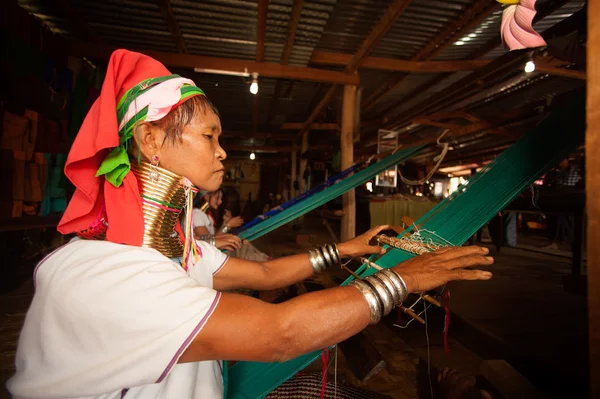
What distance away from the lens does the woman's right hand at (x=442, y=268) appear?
958mm

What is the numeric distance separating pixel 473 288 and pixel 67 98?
19.2 ft

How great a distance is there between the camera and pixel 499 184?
1679 mm

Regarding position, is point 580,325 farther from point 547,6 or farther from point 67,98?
point 67,98

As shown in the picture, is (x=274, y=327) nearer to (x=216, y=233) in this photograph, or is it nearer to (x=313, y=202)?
(x=313, y=202)

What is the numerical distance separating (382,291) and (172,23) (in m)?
3.77

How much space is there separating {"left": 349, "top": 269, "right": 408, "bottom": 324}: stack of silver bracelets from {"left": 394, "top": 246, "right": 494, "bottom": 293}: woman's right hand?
0.04 meters

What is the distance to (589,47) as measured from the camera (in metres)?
0.75

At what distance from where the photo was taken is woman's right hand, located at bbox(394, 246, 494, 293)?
0.96 meters

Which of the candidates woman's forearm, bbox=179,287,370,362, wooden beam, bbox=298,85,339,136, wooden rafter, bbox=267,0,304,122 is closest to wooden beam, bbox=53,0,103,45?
wooden rafter, bbox=267,0,304,122

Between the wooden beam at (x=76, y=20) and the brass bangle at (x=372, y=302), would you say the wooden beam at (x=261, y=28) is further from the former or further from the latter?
the brass bangle at (x=372, y=302)

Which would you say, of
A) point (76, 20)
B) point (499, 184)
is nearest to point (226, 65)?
point (76, 20)

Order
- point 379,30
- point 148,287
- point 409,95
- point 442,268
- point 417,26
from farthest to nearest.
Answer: point 409,95, point 417,26, point 379,30, point 442,268, point 148,287

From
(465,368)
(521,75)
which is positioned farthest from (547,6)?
(465,368)

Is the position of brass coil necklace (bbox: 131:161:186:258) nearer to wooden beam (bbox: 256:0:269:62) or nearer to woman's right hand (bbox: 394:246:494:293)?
woman's right hand (bbox: 394:246:494:293)
